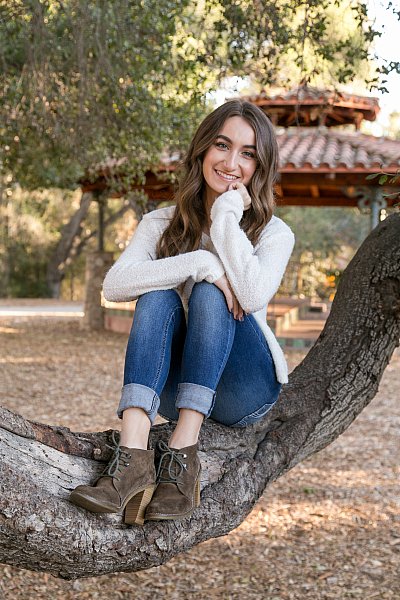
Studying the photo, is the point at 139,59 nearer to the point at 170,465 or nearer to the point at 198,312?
the point at 198,312

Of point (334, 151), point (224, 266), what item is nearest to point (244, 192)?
point (224, 266)

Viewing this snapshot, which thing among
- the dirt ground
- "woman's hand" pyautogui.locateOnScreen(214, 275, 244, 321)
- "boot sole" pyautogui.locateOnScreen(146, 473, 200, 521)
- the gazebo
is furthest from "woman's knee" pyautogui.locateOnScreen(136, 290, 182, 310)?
the gazebo

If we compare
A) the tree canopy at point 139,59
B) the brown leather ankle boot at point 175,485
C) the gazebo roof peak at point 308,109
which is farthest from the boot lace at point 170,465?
the gazebo roof peak at point 308,109

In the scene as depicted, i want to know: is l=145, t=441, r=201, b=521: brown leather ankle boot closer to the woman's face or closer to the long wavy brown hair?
the long wavy brown hair

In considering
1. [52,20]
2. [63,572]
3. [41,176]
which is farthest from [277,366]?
[41,176]

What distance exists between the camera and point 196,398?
7.48 ft

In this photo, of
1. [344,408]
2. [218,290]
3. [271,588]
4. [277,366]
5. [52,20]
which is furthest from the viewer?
[52,20]

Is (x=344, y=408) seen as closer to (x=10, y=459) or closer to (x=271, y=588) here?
(x=271, y=588)

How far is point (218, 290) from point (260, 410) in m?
0.51

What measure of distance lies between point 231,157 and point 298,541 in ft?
8.10

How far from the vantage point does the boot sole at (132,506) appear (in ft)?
6.59

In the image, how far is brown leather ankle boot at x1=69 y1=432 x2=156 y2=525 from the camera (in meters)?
2.01

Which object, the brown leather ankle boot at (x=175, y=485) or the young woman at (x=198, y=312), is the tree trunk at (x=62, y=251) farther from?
the brown leather ankle boot at (x=175, y=485)

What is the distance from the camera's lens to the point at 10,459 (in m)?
1.93
